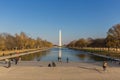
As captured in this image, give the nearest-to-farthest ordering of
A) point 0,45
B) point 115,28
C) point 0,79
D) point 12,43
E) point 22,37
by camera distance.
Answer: point 0,79
point 0,45
point 115,28
point 12,43
point 22,37

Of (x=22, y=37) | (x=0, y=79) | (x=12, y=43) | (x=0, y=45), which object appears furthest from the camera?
(x=22, y=37)

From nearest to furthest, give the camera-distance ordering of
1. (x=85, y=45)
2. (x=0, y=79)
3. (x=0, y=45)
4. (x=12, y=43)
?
(x=0, y=79), (x=0, y=45), (x=12, y=43), (x=85, y=45)

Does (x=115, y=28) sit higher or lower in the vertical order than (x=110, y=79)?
higher

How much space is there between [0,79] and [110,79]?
432 inches

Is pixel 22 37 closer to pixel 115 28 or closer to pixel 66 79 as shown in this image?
pixel 115 28

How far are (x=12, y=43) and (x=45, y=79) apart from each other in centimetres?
7672

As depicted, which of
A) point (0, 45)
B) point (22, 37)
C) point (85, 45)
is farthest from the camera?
point (85, 45)

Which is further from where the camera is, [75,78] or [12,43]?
[12,43]

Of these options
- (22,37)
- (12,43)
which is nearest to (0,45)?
(12,43)

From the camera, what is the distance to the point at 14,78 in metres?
23.4

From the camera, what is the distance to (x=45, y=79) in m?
23.0

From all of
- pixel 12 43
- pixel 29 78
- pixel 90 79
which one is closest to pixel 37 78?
pixel 29 78

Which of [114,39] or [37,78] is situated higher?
[114,39]

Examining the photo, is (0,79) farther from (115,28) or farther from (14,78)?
(115,28)
